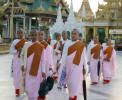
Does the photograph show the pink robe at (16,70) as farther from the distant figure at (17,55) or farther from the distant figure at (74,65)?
the distant figure at (74,65)

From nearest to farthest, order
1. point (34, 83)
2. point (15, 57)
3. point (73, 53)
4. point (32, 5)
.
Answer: point (34, 83) → point (73, 53) → point (15, 57) → point (32, 5)

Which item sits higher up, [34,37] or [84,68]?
[34,37]

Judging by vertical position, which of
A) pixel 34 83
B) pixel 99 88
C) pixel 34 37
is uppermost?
pixel 34 37

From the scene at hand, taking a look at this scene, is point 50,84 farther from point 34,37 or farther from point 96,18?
point 96,18

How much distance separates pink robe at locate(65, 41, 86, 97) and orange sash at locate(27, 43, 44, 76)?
1.11m

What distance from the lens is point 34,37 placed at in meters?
9.88

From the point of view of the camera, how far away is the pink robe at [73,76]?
1052cm

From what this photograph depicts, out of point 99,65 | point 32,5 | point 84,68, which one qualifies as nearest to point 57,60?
point 99,65

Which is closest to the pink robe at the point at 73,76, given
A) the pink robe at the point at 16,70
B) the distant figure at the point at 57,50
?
the pink robe at the point at 16,70

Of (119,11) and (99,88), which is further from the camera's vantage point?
(119,11)

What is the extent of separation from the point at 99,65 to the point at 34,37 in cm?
704

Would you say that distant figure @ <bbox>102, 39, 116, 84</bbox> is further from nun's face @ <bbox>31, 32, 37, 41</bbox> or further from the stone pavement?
nun's face @ <bbox>31, 32, 37, 41</bbox>

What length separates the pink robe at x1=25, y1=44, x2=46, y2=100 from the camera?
9.59 m

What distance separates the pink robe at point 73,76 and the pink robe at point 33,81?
41.5 inches
